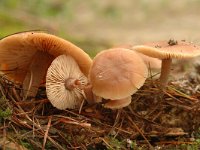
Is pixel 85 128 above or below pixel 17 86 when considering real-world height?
below

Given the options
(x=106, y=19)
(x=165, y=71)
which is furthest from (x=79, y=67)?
(x=106, y=19)

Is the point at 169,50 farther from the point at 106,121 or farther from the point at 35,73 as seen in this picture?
the point at 35,73

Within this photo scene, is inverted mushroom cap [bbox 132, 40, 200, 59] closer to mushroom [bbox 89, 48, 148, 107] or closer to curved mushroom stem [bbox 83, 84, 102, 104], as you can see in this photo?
mushroom [bbox 89, 48, 148, 107]

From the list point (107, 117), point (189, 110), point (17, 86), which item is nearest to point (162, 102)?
point (189, 110)

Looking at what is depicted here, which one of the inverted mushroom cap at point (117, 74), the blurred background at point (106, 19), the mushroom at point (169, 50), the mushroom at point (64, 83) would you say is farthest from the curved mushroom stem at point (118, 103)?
the blurred background at point (106, 19)

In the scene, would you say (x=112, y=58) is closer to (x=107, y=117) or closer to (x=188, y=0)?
(x=107, y=117)

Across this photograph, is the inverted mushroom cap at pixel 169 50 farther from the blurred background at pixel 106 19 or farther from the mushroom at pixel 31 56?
the blurred background at pixel 106 19

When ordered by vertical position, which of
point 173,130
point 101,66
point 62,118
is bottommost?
point 173,130
